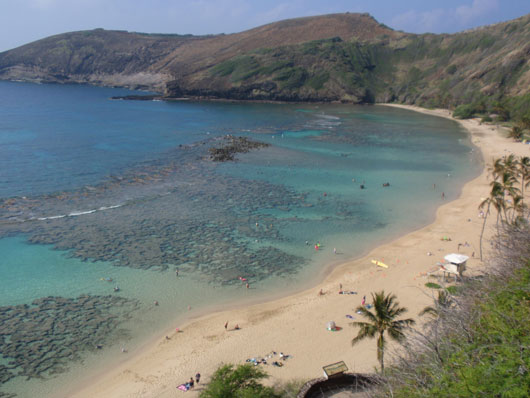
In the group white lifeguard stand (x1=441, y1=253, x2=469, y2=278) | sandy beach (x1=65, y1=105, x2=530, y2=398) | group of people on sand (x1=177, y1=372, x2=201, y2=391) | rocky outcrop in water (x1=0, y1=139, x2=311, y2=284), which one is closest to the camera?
group of people on sand (x1=177, y1=372, x2=201, y2=391)

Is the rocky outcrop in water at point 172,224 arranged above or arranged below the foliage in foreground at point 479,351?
below

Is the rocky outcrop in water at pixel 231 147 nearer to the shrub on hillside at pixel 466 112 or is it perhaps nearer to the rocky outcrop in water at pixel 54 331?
the rocky outcrop in water at pixel 54 331

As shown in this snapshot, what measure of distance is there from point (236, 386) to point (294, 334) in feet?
30.3

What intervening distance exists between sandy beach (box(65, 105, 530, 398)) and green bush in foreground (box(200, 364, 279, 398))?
4.19m

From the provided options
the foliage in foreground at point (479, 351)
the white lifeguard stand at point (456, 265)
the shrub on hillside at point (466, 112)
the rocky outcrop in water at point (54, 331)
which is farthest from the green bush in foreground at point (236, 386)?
the shrub on hillside at point (466, 112)

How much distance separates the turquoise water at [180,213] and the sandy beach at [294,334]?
68.7 inches

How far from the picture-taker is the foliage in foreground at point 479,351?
11180 mm

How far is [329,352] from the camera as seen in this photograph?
79.8ft

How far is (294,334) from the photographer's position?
26391mm

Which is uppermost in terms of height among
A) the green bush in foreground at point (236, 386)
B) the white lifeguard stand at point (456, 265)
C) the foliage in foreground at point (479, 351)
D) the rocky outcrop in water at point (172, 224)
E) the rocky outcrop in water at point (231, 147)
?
the foliage in foreground at point (479, 351)

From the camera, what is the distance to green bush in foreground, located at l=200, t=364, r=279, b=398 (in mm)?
17109

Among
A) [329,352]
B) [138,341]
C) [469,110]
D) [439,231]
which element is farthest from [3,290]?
[469,110]

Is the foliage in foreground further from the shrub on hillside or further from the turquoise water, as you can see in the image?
the shrub on hillside

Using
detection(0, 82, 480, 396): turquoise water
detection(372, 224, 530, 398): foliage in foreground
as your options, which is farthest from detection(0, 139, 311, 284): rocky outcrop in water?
detection(372, 224, 530, 398): foliage in foreground
